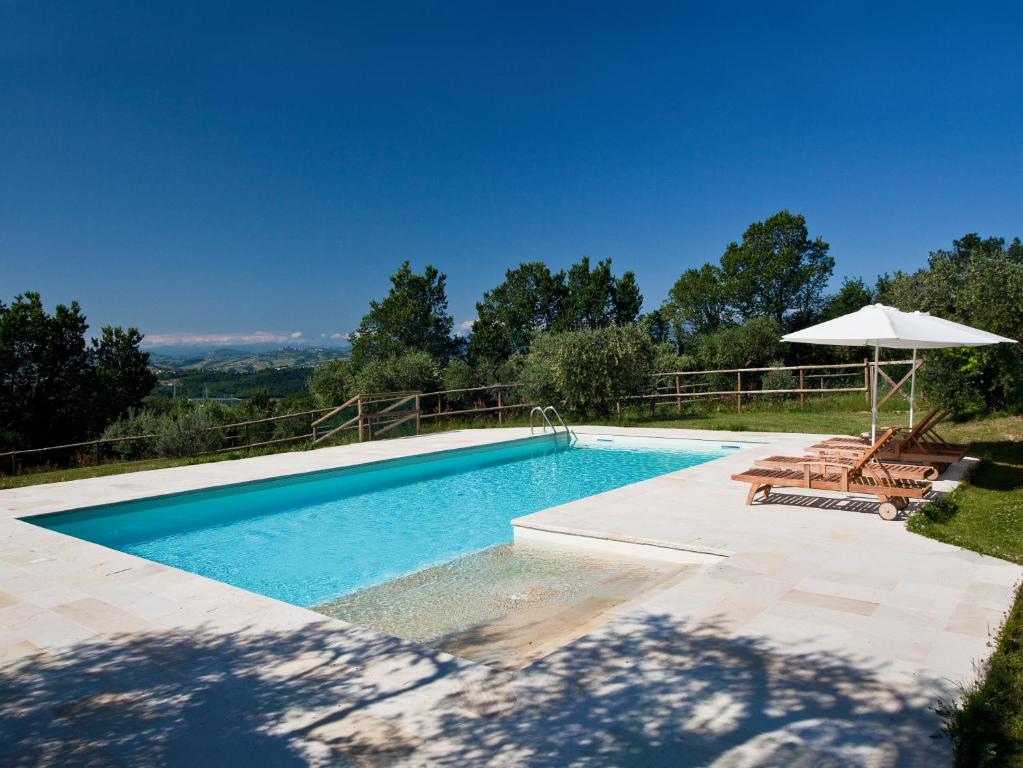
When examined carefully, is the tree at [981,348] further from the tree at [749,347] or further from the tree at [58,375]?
the tree at [58,375]

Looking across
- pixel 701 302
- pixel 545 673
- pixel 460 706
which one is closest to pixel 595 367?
pixel 545 673

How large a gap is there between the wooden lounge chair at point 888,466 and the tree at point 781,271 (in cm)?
2828

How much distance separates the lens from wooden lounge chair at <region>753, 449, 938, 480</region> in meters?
6.14

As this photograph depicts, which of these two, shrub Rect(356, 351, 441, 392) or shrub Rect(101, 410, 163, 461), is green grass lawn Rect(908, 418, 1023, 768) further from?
shrub Rect(356, 351, 441, 392)

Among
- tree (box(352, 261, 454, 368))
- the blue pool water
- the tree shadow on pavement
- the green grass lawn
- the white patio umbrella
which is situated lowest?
the blue pool water

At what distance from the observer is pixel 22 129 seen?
23469 millimetres

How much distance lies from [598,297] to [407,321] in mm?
10073

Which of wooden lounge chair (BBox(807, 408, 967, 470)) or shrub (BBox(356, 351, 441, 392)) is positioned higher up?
shrub (BBox(356, 351, 441, 392))

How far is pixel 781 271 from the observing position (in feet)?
108

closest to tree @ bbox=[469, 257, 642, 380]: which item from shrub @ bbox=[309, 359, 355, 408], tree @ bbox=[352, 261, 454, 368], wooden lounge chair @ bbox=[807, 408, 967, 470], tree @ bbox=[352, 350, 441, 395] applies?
tree @ bbox=[352, 261, 454, 368]

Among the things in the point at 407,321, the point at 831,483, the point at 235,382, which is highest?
the point at 407,321

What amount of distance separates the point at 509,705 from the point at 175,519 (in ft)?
22.5

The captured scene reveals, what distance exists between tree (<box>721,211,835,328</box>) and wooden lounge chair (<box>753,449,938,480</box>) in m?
28.3

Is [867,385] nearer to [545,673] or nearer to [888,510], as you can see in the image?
[888,510]
